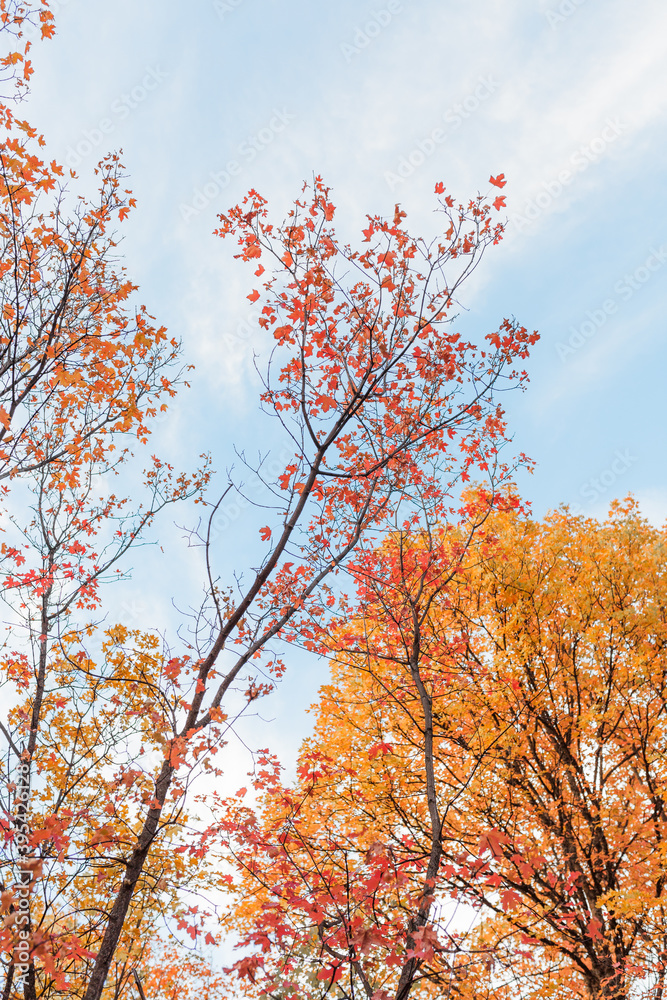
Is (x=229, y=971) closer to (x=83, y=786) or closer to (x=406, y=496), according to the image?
(x=406, y=496)

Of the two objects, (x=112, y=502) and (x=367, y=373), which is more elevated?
(x=112, y=502)

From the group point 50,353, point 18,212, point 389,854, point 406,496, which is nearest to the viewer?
point 389,854

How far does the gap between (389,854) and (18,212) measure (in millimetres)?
6407

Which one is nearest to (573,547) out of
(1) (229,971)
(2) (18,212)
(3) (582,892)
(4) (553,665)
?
(4) (553,665)

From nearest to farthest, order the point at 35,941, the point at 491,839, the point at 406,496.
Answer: the point at 35,941, the point at 491,839, the point at 406,496

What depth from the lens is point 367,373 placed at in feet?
18.6

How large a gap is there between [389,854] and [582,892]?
6306 mm

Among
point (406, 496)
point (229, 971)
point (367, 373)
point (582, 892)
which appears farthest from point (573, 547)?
point (229, 971)

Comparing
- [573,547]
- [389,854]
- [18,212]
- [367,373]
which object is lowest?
[389,854]

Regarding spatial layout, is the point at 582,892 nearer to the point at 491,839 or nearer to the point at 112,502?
the point at 491,839

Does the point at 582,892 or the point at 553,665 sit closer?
the point at 582,892

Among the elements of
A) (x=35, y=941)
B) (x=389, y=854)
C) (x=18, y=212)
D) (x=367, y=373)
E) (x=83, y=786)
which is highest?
(x=18, y=212)

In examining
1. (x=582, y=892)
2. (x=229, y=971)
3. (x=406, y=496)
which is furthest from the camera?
(x=582, y=892)

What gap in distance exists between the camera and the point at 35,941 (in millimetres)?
3666
